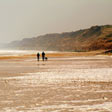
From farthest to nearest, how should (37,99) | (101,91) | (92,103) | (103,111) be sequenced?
(101,91)
(37,99)
(92,103)
(103,111)

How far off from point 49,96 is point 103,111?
3.17 meters

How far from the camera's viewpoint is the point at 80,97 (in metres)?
10.5

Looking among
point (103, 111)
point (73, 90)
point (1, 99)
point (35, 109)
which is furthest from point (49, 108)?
point (73, 90)

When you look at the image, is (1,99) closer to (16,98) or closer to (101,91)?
(16,98)

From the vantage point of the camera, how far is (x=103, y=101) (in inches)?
382

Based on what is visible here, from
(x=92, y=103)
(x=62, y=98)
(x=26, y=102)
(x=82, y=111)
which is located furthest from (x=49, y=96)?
(x=82, y=111)

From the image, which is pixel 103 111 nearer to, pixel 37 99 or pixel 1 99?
pixel 37 99

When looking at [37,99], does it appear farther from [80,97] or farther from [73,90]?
[73,90]

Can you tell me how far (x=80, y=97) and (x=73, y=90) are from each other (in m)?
1.80

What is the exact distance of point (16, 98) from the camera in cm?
1049

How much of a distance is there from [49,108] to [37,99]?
5.28ft

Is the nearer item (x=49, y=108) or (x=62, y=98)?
(x=49, y=108)

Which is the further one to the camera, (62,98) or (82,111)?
(62,98)

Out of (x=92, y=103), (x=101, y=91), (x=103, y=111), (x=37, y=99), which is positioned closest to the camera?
(x=103, y=111)
